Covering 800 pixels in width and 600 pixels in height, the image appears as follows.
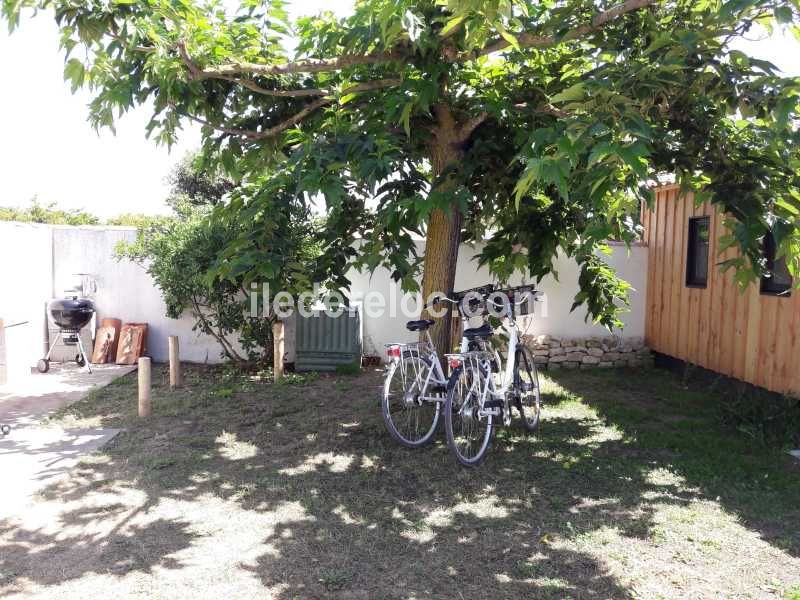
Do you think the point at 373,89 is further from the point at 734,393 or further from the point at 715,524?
the point at 734,393

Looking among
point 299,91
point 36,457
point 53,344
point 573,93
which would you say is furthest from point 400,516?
point 53,344

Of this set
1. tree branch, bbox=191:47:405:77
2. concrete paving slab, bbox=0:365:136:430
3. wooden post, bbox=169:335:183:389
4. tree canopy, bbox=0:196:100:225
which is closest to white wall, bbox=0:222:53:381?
concrete paving slab, bbox=0:365:136:430

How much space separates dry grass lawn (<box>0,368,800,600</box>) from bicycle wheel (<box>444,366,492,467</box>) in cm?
18

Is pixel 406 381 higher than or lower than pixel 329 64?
lower

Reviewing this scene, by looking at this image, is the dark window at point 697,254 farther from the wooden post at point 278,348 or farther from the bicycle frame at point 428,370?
the wooden post at point 278,348

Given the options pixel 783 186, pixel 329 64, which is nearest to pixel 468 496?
pixel 783 186

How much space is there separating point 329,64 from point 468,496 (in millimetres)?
3429

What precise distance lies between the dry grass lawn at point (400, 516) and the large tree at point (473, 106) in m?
1.61

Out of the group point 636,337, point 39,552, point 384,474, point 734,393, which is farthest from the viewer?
point 636,337

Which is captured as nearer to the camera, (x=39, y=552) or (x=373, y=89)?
(x=39, y=552)

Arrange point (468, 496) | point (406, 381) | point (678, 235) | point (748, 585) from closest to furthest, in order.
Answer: point (748, 585) < point (468, 496) < point (406, 381) < point (678, 235)

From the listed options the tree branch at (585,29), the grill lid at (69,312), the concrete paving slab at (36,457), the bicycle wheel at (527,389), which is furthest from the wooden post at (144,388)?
the tree branch at (585,29)

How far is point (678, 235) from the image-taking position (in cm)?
943

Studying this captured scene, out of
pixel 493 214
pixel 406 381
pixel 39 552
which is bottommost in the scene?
pixel 39 552
